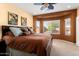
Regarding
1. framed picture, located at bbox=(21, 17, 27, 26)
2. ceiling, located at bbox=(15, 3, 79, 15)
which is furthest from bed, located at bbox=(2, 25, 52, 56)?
ceiling, located at bbox=(15, 3, 79, 15)

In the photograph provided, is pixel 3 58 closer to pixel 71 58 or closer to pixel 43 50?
pixel 43 50

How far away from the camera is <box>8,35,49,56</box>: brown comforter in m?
1.71

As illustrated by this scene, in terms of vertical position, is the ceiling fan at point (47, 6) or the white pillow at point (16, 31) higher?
the ceiling fan at point (47, 6)

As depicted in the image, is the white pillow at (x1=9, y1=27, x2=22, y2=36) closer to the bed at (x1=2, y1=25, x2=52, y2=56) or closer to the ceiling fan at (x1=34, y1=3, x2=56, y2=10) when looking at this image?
the bed at (x1=2, y1=25, x2=52, y2=56)

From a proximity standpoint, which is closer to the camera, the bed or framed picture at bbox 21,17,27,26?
the bed

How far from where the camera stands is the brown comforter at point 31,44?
1715mm

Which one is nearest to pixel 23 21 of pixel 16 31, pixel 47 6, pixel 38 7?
pixel 16 31

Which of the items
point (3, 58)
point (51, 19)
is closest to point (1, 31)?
point (3, 58)

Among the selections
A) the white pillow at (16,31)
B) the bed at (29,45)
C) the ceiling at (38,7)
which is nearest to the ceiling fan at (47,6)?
the ceiling at (38,7)

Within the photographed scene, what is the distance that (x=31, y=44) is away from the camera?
1.79 m

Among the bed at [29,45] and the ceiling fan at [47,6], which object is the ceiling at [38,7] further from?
the bed at [29,45]

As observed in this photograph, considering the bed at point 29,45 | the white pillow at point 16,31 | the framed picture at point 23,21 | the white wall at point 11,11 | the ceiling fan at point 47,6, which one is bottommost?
the bed at point 29,45

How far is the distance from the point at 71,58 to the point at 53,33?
52 cm

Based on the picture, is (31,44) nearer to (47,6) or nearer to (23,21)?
(23,21)
